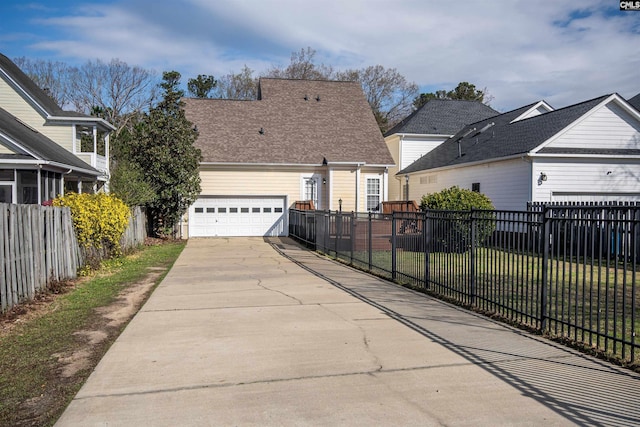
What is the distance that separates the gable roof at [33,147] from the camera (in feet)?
57.7

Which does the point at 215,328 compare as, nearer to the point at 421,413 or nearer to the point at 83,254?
the point at 421,413

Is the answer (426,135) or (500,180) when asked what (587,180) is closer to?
(500,180)

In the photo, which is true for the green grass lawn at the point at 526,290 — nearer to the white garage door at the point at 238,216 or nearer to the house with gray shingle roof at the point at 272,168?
the house with gray shingle roof at the point at 272,168

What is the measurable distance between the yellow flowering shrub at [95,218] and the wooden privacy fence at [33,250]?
0.46 metres

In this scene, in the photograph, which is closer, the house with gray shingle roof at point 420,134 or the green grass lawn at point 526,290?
the green grass lawn at point 526,290

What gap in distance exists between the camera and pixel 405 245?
36.6ft

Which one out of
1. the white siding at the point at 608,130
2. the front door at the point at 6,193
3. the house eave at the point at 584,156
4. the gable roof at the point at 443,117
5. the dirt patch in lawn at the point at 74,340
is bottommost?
the dirt patch in lawn at the point at 74,340

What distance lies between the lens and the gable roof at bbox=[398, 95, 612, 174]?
787 inches

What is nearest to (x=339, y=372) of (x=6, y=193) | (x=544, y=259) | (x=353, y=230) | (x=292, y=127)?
(x=544, y=259)

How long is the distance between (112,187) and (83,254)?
7.49 meters

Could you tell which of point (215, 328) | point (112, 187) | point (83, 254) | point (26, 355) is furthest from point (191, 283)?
point (112, 187)

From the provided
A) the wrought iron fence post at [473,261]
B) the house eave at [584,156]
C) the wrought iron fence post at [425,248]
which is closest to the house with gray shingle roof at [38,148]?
the wrought iron fence post at [425,248]

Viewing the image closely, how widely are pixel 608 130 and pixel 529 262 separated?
1360 cm

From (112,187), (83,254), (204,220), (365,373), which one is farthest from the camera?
(204,220)
